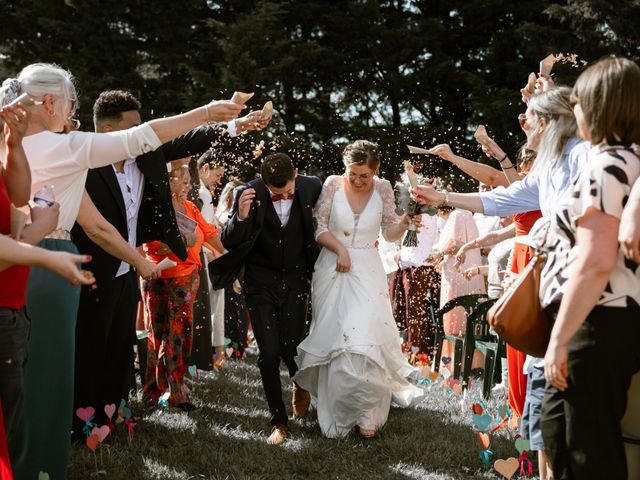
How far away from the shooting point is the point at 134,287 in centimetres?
500

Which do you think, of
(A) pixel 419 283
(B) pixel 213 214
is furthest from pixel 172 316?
(A) pixel 419 283

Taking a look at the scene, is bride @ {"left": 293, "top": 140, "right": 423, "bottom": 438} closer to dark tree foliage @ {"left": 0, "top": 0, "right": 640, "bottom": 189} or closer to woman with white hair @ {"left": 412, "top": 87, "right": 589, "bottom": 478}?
woman with white hair @ {"left": 412, "top": 87, "right": 589, "bottom": 478}

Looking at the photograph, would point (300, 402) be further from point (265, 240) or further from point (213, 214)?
point (213, 214)

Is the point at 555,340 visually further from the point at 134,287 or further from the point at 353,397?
the point at 134,287

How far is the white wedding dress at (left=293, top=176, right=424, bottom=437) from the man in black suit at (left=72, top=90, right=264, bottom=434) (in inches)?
43.2

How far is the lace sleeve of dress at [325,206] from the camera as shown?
558cm

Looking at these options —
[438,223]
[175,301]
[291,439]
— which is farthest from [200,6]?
[291,439]

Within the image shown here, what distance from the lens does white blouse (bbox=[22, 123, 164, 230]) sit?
3.42 m

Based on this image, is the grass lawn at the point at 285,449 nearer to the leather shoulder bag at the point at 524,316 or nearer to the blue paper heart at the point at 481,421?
the blue paper heart at the point at 481,421

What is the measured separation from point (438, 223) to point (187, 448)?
5.73m

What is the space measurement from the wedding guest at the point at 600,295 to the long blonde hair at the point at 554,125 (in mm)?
834

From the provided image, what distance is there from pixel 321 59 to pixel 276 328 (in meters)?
15.6

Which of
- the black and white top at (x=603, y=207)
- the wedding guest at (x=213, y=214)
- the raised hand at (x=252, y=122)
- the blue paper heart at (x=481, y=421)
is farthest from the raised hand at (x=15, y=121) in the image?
the wedding guest at (x=213, y=214)

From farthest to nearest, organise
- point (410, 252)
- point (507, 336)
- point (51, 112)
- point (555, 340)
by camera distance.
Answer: point (410, 252)
point (51, 112)
point (507, 336)
point (555, 340)
